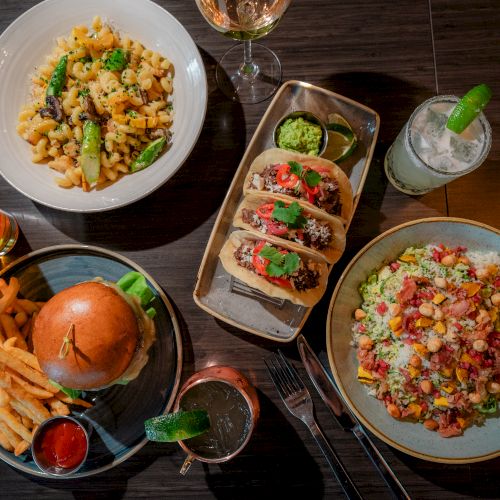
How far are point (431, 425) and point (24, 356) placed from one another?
1.77m

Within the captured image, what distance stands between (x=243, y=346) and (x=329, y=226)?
686 mm

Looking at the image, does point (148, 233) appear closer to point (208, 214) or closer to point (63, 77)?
point (208, 214)

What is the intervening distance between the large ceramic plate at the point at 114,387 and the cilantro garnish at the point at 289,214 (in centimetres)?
65

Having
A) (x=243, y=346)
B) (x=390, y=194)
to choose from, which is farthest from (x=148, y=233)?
(x=390, y=194)

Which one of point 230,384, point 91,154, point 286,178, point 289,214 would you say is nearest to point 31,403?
point 230,384

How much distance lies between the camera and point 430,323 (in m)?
2.20

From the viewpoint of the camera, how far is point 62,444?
2.16m

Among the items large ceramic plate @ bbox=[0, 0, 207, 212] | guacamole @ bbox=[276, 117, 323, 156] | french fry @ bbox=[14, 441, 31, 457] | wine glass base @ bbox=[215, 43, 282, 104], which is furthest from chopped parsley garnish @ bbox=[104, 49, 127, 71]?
french fry @ bbox=[14, 441, 31, 457]

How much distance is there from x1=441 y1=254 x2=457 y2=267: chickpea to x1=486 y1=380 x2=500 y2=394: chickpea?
1.74ft

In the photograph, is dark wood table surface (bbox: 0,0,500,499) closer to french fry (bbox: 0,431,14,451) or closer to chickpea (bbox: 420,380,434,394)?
french fry (bbox: 0,431,14,451)

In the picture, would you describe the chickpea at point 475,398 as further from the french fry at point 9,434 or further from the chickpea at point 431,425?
the french fry at point 9,434

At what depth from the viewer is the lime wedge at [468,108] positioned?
76.9 inches

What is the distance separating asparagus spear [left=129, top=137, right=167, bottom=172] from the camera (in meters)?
2.32

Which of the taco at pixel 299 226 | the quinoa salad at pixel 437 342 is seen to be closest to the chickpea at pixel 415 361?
the quinoa salad at pixel 437 342
